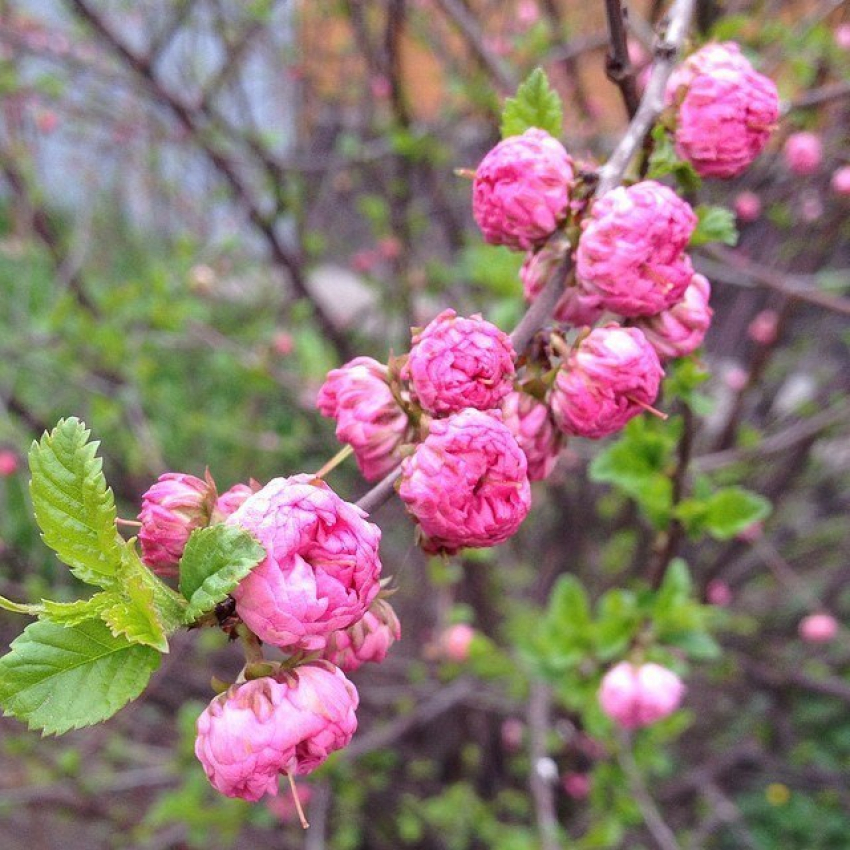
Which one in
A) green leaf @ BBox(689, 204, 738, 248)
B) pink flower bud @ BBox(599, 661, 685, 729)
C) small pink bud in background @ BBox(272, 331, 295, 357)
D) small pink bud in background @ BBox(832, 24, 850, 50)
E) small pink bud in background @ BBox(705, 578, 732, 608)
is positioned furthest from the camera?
small pink bud in background @ BBox(272, 331, 295, 357)

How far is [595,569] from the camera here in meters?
2.71

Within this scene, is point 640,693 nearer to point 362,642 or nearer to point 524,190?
point 362,642

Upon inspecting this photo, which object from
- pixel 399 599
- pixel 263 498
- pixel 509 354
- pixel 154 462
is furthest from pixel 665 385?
pixel 399 599

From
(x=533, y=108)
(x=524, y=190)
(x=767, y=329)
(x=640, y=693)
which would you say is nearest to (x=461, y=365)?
(x=524, y=190)

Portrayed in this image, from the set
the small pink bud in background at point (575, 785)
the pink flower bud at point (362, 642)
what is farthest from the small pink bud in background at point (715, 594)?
the pink flower bud at point (362, 642)

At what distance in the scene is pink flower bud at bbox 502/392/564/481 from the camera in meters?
0.65

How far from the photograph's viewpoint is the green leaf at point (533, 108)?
757 mm

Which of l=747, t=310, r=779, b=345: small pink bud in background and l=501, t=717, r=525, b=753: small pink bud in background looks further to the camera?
l=501, t=717, r=525, b=753: small pink bud in background

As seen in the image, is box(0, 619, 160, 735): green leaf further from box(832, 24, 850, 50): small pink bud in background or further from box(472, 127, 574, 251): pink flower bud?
box(832, 24, 850, 50): small pink bud in background

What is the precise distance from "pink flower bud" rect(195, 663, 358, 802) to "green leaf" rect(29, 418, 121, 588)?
0.42ft

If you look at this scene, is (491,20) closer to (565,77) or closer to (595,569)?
(565,77)

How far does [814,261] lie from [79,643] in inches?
81.9

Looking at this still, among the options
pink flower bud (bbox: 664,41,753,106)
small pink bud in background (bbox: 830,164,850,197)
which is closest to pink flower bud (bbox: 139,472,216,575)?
pink flower bud (bbox: 664,41,753,106)

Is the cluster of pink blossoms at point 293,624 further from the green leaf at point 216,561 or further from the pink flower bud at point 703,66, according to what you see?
the pink flower bud at point 703,66
